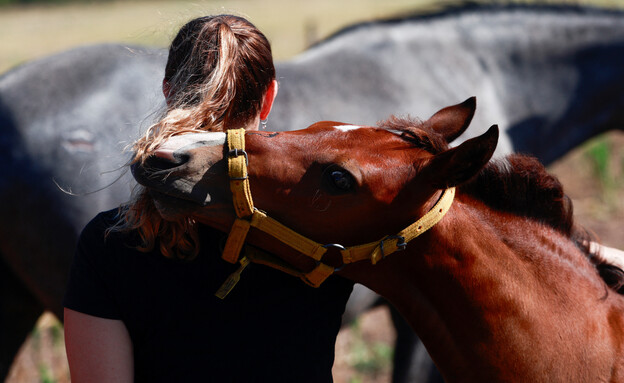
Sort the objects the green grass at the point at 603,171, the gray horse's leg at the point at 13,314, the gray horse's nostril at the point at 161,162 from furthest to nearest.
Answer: the green grass at the point at 603,171, the gray horse's leg at the point at 13,314, the gray horse's nostril at the point at 161,162

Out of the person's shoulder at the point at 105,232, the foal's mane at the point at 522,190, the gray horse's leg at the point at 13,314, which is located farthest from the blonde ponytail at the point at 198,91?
the gray horse's leg at the point at 13,314

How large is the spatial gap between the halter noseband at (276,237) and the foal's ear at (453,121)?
0.33 m

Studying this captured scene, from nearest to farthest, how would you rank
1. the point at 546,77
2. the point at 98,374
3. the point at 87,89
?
the point at 98,374 < the point at 87,89 < the point at 546,77

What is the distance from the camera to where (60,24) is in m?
21.0

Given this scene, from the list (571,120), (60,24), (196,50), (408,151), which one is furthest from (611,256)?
(60,24)

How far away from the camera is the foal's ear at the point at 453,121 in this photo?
6.10 ft

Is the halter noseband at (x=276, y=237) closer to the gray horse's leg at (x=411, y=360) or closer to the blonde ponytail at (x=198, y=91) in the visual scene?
the blonde ponytail at (x=198, y=91)

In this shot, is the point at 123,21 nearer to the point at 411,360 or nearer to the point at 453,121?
the point at 411,360

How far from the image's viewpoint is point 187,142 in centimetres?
149

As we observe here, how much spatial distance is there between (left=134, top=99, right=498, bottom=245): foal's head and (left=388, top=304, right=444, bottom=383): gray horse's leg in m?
1.82

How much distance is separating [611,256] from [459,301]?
2.21ft

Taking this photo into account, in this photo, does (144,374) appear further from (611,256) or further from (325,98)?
(325,98)

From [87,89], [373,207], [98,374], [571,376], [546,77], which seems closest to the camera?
[98,374]

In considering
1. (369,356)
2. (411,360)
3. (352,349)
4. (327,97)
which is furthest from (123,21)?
(411,360)
